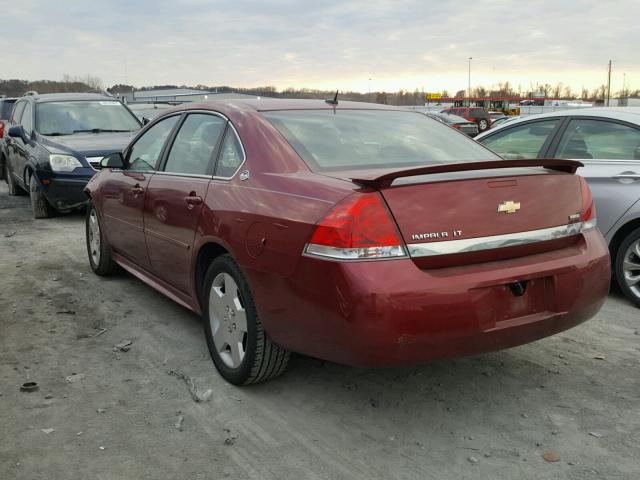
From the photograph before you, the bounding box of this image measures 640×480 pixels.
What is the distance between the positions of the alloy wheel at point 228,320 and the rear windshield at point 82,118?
7245 millimetres

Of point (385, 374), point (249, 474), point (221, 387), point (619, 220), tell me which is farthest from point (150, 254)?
point (619, 220)

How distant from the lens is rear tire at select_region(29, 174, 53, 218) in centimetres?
933

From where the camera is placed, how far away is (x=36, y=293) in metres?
5.63

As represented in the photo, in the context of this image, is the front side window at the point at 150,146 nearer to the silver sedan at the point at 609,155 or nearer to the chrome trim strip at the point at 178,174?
the chrome trim strip at the point at 178,174

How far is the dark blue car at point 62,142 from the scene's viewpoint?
29.3 ft

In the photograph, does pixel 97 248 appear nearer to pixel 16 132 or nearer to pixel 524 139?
pixel 524 139

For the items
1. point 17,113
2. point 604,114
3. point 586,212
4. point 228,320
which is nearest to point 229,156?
point 228,320

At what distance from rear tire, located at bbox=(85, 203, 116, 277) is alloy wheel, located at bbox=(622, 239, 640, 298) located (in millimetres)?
4437

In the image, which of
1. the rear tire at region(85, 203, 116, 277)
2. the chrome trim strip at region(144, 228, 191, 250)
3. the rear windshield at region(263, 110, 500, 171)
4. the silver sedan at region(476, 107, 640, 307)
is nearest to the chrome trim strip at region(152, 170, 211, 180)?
the chrome trim strip at region(144, 228, 191, 250)

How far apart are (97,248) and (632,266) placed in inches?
186

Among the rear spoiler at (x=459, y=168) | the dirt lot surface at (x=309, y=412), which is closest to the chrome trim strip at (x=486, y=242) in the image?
the rear spoiler at (x=459, y=168)

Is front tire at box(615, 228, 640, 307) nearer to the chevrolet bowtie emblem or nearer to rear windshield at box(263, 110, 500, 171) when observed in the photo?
rear windshield at box(263, 110, 500, 171)

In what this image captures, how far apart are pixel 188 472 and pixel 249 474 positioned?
0.28m

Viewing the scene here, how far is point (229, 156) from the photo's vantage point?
12.6ft
